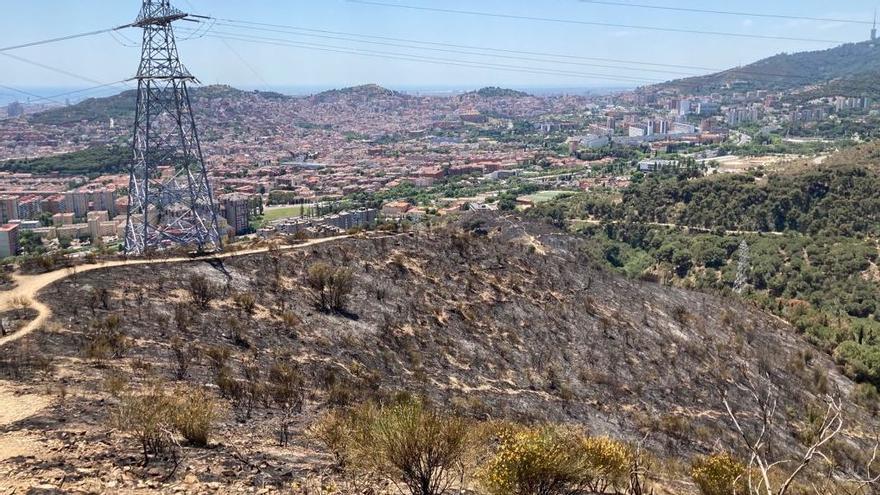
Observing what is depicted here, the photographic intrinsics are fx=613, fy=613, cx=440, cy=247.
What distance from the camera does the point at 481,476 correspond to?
6477mm

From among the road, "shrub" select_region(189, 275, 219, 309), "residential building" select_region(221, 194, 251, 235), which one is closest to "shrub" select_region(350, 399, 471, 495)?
"shrub" select_region(189, 275, 219, 309)

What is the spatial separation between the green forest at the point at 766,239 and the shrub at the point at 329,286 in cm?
1585

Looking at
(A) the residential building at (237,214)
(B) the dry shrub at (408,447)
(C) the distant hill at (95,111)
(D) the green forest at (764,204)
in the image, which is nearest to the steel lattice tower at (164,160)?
(B) the dry shrub at (408,447)

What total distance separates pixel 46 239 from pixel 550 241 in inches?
1649

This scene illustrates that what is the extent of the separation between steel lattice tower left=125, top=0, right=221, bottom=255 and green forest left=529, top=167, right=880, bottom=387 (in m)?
18.9

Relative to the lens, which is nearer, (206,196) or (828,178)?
(206,196)

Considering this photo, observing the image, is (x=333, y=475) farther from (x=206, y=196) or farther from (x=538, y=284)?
(x=206, y=196)

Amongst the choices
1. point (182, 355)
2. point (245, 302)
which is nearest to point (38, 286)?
point (245, 302)

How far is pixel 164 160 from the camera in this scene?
21391mm

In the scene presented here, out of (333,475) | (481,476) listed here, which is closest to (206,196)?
(333,475)

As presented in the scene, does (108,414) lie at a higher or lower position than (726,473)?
higher

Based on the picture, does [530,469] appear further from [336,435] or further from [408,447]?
[336,435]

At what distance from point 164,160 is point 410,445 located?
18.4 m

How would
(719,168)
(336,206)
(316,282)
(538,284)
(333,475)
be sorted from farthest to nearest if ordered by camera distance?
1. (719,168)
2. (336,206)
3. (538,284)
4. (316,282)
5. (333,475)
